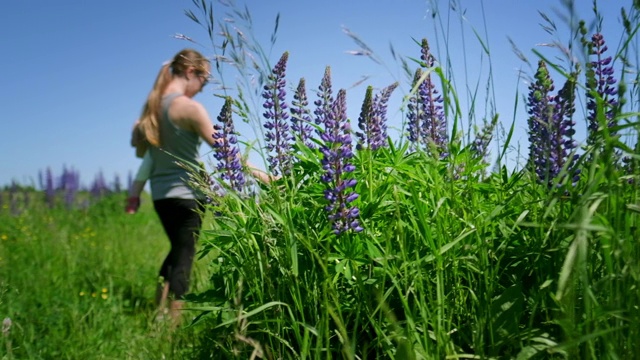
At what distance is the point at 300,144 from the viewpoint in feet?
→ 8.36

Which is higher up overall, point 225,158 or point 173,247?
point 225,158

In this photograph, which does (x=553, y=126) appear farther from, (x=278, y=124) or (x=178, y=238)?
(x=178, y=238)

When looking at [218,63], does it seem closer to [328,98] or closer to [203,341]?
[328,98]

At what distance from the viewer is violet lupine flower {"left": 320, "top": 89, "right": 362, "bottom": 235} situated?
2.17m

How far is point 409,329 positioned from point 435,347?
6.0 inches

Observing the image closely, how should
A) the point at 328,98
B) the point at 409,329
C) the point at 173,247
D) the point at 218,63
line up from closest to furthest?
the point at 409,329 < the point at 218,63 < the point at 328,98 < the point at 173,247

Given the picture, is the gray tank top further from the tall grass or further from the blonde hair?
the tall grass

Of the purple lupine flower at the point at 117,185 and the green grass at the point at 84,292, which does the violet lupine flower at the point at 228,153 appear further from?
the purple lupine flower at the point at 117,185

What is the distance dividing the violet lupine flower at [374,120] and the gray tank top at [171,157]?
87.3 inches

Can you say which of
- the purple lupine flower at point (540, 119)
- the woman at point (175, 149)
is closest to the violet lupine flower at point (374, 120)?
the purple lupine flower at point (540, 119)

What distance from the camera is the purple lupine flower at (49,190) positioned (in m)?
11.9

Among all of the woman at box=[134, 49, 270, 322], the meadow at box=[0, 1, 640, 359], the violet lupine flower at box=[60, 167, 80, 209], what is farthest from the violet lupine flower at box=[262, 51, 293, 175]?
the violet lupine flower at box=[60, 167, 80, 209]

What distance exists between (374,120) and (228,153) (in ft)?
2.23

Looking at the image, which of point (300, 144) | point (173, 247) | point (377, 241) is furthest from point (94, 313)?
point (377, 241)
